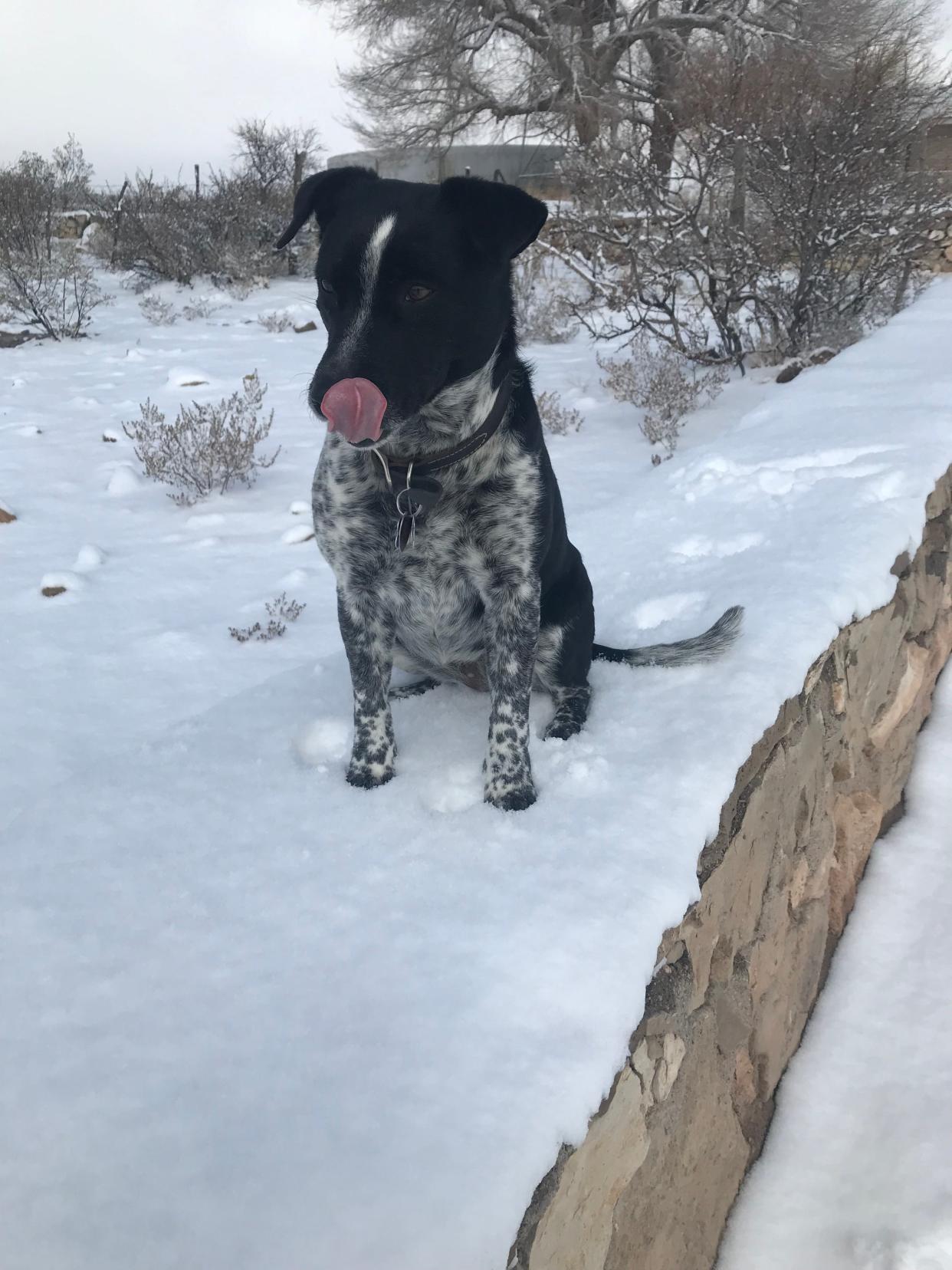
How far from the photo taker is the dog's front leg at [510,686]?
1849mm

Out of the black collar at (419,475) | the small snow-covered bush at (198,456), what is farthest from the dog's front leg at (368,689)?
the small snow-covered bush at (198,456)

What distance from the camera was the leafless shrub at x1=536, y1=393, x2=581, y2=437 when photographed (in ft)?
20.2

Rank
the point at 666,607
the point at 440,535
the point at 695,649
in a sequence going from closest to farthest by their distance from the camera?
the point at 440,535
the point at 695,649
the point at 666,607

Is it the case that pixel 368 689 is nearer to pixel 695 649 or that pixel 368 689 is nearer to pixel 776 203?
pixel 695 649

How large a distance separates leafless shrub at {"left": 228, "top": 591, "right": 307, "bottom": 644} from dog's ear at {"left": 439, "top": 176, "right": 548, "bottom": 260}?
7.76ft

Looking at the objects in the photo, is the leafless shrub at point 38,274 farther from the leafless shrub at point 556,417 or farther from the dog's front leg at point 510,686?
the dog's front leg at point 510,686

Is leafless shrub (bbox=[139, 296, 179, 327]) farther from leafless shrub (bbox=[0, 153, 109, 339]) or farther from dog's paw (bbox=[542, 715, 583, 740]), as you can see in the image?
dog's paw (bbox=[542, 715, 583, 740])

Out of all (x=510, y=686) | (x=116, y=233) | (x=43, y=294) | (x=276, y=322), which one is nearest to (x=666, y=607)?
(x=510, y=686)

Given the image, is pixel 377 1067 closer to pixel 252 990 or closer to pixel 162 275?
pixel 252 990

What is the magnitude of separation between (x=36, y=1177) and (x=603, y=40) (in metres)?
21.1

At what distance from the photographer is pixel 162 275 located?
12094 millimetres

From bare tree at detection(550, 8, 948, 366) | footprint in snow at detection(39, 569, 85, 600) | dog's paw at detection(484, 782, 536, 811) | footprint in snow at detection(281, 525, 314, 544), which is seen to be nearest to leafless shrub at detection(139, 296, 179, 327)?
bare tree at detection(550, 8, 948, 366)

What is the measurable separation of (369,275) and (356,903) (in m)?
1.14

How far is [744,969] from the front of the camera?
192 cm
